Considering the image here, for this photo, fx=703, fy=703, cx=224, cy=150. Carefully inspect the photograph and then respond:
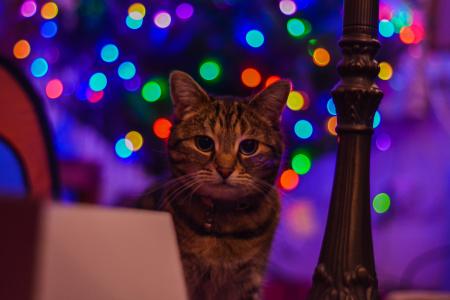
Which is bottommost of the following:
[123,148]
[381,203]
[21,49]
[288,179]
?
[381,203]

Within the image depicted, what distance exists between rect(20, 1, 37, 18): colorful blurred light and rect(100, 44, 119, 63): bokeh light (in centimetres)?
37

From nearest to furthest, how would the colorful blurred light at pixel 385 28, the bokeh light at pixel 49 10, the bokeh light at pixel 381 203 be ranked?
the bokeh light at pixel 49 10 < the colorful blurred light at pixel 385 28 < the bokeh light at pixel 381 203

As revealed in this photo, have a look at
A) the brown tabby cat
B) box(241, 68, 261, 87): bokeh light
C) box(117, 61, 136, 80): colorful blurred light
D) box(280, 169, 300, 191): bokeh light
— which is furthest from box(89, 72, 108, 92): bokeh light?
the brown tabby cat

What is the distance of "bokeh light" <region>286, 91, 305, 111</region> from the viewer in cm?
245

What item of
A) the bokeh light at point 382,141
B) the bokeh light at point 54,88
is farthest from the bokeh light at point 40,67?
the bokeh light at point 382,141

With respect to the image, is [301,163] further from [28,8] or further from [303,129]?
[28,8]

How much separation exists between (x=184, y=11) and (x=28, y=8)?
658 millimetres

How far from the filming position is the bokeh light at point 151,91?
90.6 inches

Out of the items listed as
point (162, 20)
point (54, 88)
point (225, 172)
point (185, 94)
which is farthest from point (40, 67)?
point (225, 172)

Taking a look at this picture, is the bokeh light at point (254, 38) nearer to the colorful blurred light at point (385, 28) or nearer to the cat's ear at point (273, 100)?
the colorful blurred light at point (385, 28)

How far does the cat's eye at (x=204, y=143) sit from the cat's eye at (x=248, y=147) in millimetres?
52

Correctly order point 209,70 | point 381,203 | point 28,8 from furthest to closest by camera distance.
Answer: point 381,203, point 28,8, point 209,70

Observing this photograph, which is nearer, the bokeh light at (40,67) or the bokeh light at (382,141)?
the bokeh light at (40,67)

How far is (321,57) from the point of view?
2.39 m
